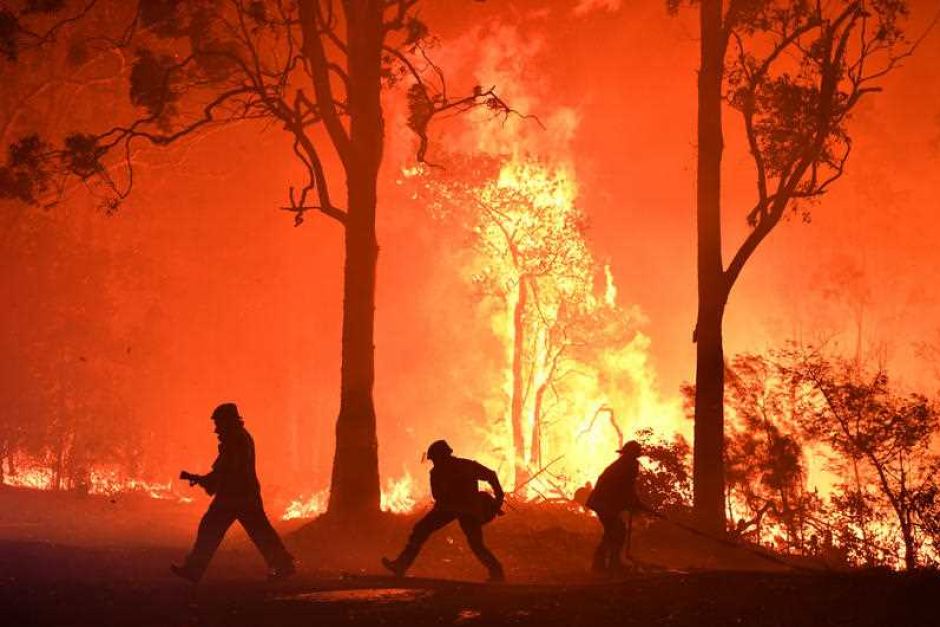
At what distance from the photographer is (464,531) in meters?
13.5

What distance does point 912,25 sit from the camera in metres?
64.0

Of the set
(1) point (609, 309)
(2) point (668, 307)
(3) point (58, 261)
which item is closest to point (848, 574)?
(1) point (609, 309)

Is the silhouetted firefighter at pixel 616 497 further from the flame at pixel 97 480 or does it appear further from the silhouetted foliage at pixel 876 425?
the flame at pixel 97 480

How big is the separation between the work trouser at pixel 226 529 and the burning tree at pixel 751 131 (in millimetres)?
8062

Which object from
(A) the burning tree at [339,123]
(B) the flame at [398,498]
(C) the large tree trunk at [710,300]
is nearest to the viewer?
(C) the large tree trunk at [710,300]

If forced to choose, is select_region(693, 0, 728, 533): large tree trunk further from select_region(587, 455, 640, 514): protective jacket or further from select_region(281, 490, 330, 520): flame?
select_region(281, 490, 330, 520): flame

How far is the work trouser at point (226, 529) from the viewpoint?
12930mm

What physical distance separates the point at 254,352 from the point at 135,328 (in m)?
6.45

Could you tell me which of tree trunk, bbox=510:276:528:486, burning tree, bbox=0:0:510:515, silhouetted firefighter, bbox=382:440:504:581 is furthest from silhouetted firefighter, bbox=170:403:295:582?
tree trunk, bbox=510:276:528:486

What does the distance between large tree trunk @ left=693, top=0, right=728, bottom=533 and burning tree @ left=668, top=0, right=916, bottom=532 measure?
0.7 inches

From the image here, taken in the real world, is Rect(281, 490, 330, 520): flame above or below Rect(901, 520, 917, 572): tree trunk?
above

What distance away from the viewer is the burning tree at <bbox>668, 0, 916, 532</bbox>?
60.4 ft

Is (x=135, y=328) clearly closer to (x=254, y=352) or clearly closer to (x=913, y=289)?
(x=254, y=352)

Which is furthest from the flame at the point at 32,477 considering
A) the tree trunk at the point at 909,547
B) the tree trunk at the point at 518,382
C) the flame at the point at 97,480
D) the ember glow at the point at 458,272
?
the tree trunk at the point at 909,547
